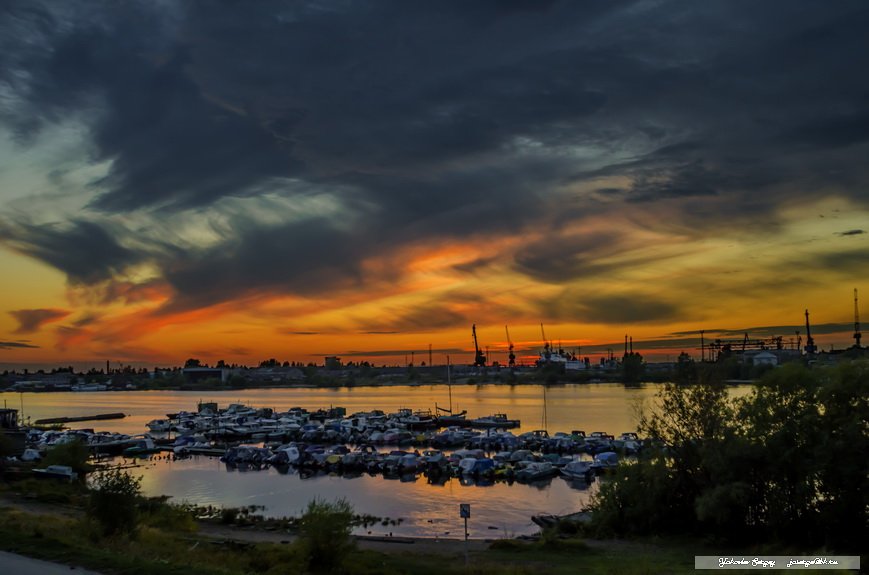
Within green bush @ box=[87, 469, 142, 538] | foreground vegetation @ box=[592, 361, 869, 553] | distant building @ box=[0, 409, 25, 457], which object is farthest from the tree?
distant building @ box=[0, 409, 25, 457]

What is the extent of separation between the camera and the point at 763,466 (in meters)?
22.3

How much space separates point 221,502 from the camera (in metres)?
39.8

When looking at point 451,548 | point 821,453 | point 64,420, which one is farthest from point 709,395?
point 64,420

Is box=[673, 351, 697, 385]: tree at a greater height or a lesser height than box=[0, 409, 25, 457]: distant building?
greater

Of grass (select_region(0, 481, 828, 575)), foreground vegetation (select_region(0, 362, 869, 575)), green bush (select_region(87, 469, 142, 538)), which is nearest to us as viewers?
grass (select_region(0, 481, 828, 575))

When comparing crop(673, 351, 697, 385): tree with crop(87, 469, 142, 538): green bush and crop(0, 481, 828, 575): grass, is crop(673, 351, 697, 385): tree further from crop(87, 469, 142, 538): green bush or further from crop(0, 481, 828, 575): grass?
crop(87, 469, 142, 538): green bush

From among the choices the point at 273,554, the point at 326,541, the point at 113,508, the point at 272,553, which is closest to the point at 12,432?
the point at 113,508

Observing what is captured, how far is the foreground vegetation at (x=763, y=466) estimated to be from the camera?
2066cm

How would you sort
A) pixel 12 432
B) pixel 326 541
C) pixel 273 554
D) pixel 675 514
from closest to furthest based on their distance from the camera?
pixel 326 541 < pixel 273 554 < pixel 675 514 < pixel 12 432

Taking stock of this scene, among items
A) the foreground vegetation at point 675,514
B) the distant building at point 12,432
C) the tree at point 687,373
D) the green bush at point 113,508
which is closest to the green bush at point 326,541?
the foreground vegetation at point 675,514

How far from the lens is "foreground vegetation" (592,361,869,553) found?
67.8 ft

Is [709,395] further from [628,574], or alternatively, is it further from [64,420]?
[64,420]

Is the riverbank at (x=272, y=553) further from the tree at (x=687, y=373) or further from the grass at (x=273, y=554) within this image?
the tree at (x=687, y=373)

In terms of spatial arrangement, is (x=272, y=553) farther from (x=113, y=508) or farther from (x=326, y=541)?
(x=113, y=508)
